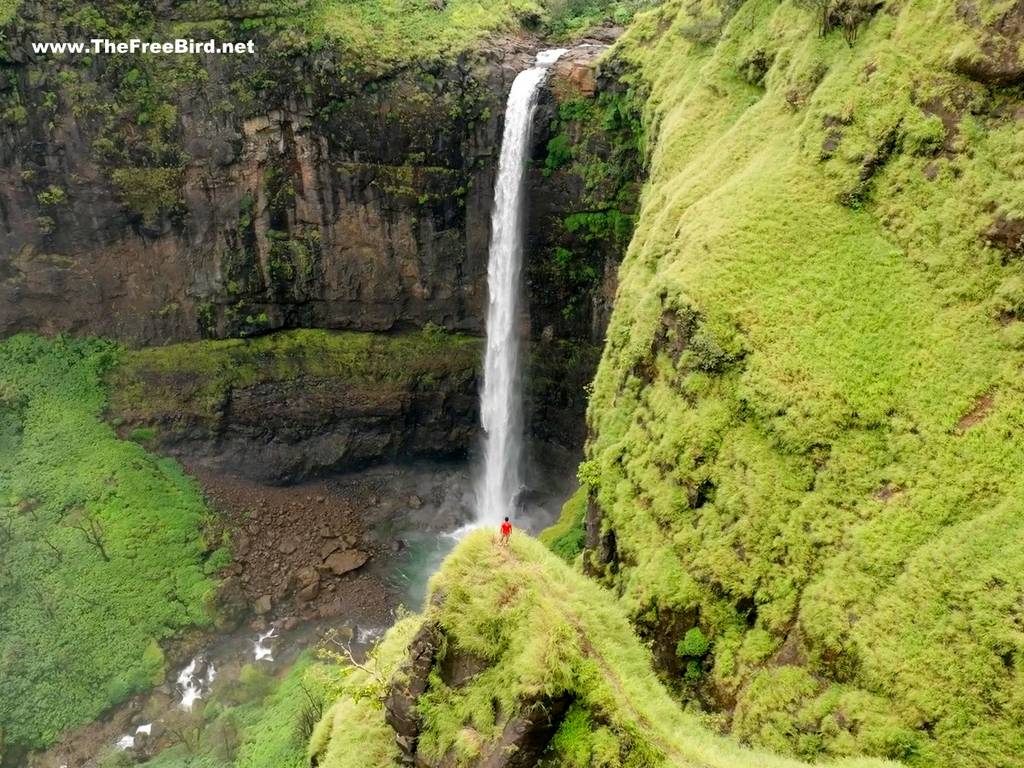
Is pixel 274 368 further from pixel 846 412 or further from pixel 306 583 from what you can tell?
pixel 846 412

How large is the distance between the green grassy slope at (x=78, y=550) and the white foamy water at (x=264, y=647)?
1794 mm

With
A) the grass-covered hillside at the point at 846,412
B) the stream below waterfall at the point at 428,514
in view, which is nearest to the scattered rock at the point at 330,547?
the stream below waterfall at the point at 428,514

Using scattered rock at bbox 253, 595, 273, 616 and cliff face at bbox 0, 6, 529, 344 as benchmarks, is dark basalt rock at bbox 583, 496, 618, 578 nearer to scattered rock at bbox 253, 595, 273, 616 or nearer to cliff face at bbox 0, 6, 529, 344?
scattered rock at bbox 253, 595, 273, 616

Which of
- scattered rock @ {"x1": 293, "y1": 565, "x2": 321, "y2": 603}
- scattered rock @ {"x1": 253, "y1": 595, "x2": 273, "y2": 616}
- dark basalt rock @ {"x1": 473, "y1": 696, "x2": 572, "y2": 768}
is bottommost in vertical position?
scattered rock @ {"x1": 253, "y1": 595, "x2": 273, "y2": 616}

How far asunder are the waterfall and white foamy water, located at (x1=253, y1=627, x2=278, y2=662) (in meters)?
7.63

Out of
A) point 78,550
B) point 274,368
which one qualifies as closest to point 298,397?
point 274,368

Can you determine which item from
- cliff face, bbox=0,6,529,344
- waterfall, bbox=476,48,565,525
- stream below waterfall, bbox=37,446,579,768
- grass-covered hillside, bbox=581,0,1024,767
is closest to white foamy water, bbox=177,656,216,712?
stream below waterfall, bbox=37,446,579,768

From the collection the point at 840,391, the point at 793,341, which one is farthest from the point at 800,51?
the point at 840,391

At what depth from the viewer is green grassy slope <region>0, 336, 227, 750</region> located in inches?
763

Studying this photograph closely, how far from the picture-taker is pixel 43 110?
23.8 metres

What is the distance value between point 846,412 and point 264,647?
17.9 metres

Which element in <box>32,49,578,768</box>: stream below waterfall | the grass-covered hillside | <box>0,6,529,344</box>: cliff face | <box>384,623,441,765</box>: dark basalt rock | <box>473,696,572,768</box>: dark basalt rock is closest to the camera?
<box>473,696,572,768</box>: dark basalt rock

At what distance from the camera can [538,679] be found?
754 centimetres

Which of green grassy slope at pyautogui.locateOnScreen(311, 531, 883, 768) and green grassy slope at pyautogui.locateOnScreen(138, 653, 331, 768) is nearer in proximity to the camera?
green grassy slope at pyautogui.locateOnScreen(311, 531, 883, 768)
